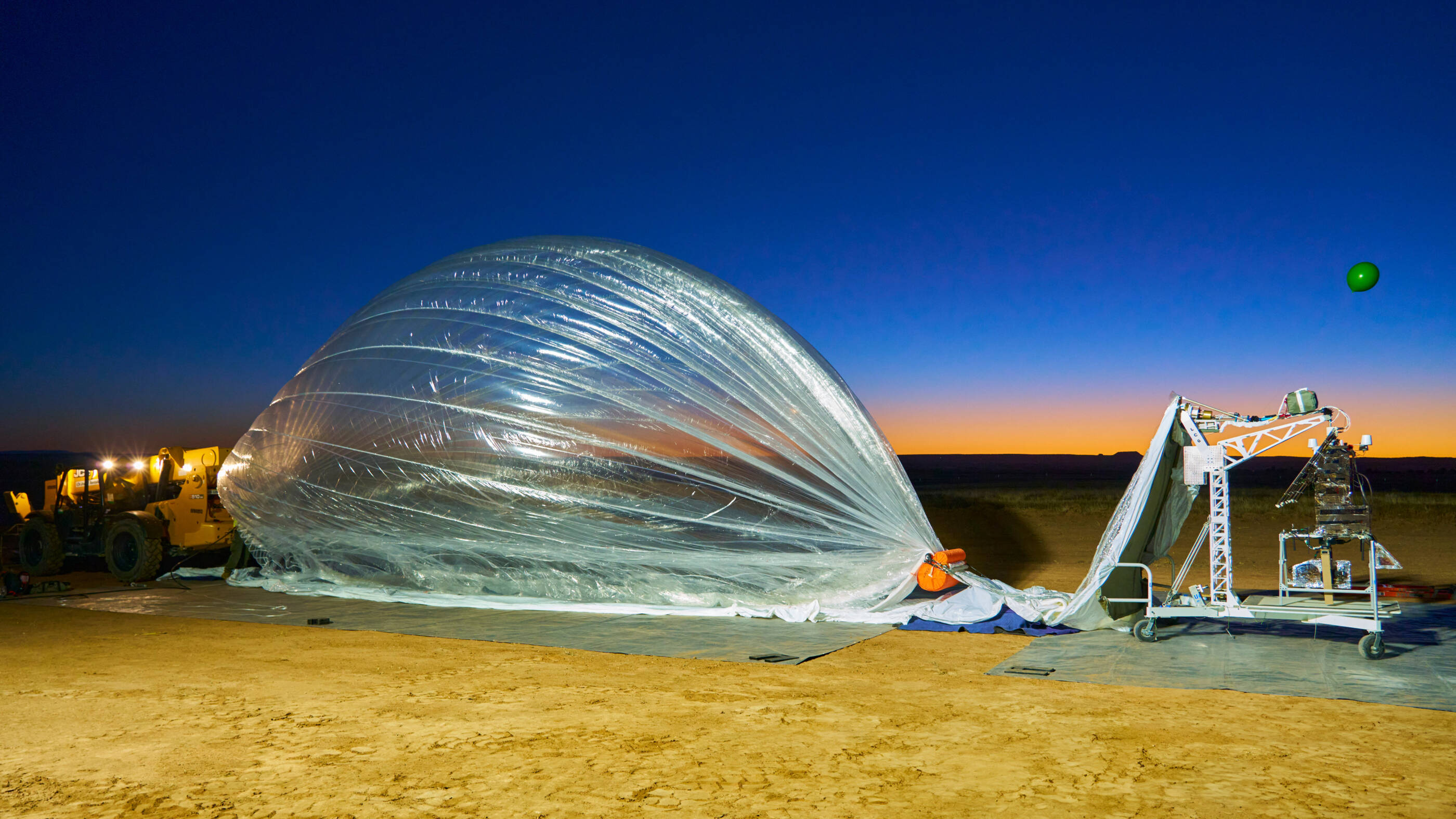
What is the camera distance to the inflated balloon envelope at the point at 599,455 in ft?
28.5

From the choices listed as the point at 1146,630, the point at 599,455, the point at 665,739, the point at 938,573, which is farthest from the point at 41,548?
the point at 1146,630

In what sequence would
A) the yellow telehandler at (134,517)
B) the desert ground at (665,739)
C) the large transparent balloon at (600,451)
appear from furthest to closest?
1. the yellow telehandler at (134,517)
2. the large transparent balloon at (600,451)
3. the desert ground at (665,739)

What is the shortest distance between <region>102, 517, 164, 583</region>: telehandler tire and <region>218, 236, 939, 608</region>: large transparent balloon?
114 inches

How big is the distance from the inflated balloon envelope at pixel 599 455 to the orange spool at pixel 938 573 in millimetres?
134

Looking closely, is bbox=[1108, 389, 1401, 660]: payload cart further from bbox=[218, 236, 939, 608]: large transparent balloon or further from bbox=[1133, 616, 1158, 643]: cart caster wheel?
bbox=[218, 236, 939, 608]: large transparent balloon

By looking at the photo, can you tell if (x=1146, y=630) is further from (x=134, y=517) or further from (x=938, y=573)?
(x=134, y=517)

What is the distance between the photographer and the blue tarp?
26.3 feet

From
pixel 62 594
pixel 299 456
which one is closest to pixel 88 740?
pixel 299 456

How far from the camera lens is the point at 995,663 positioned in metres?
6.90

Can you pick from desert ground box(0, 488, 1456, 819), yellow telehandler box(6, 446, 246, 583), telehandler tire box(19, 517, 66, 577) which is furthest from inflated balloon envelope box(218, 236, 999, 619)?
telehandler tire box(19, 517, 66, 577)

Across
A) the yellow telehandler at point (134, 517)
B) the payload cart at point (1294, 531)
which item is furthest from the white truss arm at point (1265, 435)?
the yellow telehandler at point (134, 517)

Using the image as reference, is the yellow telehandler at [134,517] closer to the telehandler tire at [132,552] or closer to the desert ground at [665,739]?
the telehandler tire at [132,552]

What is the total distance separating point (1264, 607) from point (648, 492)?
4.77 metres

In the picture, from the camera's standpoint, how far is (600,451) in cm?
892
